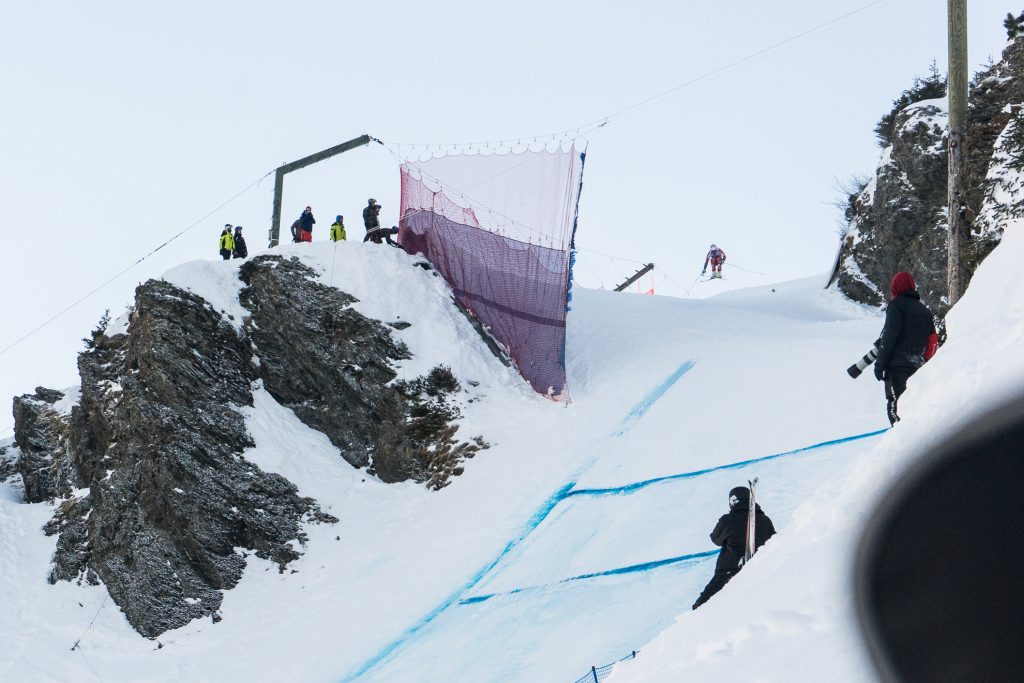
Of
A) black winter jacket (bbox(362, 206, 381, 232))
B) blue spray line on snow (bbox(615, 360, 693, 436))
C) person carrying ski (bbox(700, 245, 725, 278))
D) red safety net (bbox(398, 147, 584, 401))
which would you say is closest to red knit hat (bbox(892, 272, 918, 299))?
blue spray line on snow (bbox(615, 360, 693, 436))

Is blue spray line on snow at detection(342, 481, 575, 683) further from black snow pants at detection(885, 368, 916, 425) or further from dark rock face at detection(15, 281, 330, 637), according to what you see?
black snow pants at detection(885, 368, 916, 425)

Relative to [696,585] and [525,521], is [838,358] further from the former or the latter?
[696,585]

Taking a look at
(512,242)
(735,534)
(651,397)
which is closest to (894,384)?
(735,534)

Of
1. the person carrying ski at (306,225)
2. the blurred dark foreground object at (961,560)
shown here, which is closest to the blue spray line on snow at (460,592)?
the blurred dark foreground object at (961,560)

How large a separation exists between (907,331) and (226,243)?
1568 cm

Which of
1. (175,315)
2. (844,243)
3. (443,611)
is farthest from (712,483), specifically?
(844,243)

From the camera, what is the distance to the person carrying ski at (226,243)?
66.9ft

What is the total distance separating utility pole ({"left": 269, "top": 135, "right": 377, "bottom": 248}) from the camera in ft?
Result: 66.6

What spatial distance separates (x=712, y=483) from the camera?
10609mm

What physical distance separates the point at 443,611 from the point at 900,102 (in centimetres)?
2125

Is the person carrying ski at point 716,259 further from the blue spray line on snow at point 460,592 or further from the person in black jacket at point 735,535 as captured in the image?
the person in black jacket at point 735,535

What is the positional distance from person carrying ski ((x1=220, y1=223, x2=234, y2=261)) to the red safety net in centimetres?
455

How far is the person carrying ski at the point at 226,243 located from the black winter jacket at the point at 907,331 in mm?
15463

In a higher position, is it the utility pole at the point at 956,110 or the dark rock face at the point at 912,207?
the utility pole at the point at 956,110
